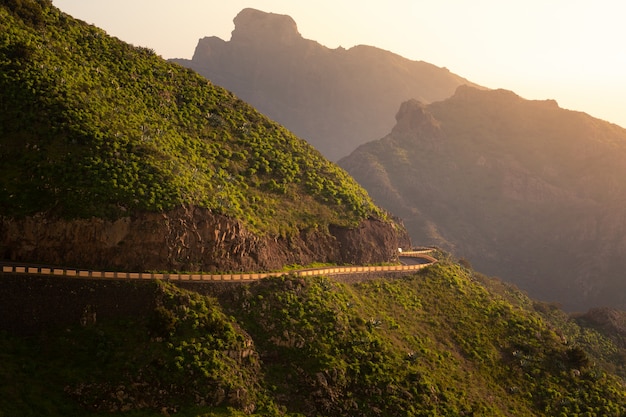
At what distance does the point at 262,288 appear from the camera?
4888 cm

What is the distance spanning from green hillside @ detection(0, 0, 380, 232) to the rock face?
1.03 m

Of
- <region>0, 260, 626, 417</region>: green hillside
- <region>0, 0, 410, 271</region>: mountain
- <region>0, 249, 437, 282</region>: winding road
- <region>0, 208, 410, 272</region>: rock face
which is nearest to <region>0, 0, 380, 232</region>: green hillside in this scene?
<region>0, 0, 410, 271</region>: mountain

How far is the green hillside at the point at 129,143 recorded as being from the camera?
4394cm

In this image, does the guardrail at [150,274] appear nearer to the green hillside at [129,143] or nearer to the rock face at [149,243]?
the rock face at [149,243]

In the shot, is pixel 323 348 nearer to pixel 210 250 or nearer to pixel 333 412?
pixel 333 412

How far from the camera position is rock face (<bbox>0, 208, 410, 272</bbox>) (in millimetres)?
41594

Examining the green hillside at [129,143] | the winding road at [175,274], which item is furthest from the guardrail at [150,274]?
the green hillside at [129,143]

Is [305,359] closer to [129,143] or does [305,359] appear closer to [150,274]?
[150,274]

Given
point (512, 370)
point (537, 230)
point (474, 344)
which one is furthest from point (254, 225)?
point (537, 230)

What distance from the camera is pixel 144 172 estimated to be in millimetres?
47094

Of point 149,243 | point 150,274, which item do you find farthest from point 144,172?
point 150,274

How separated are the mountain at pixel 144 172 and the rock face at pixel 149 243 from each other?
85mm

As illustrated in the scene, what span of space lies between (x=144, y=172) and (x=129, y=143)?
12.8 feet

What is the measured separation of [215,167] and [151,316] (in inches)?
824
